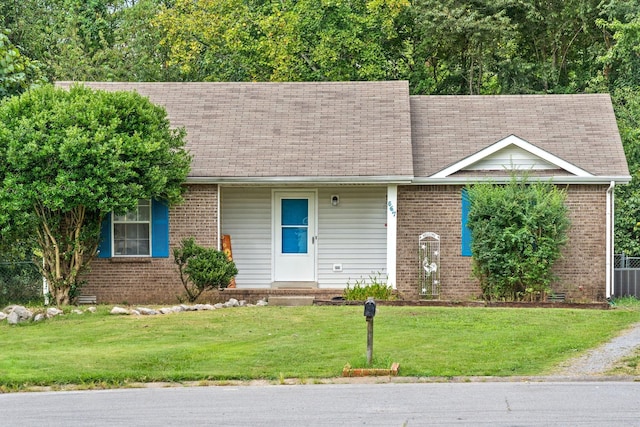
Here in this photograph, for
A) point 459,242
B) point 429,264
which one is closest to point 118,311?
point 429,264

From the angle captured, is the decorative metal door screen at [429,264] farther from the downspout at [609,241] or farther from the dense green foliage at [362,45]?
the dense green foliage at [362,45]

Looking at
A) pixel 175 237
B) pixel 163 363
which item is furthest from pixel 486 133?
pixel 163 363

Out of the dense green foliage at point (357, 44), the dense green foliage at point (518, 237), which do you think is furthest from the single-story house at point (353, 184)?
the dense green foliage at point (357, 44)

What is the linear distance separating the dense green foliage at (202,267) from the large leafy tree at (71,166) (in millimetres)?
1163

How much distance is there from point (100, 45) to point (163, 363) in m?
29.5

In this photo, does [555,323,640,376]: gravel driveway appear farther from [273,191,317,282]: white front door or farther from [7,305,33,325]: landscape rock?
[7,305,33,325]: landscape rock

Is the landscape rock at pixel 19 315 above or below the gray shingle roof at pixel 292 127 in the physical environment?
below

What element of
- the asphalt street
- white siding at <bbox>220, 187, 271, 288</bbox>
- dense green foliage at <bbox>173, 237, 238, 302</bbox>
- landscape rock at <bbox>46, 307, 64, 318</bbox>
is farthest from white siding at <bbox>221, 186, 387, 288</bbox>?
the asphalt street

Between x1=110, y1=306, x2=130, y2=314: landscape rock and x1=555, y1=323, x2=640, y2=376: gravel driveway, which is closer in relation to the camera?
x1=555, y1=323, x2=640, y2=376: gravel driveway

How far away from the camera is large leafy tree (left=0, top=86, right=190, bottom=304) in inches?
792

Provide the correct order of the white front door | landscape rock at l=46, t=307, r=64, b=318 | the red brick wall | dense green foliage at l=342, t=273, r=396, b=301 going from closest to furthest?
landscape rock at l=46, t=307, r=64, b=318
dense green foliage at l=342, t=273, r=396, b=301
the red brick wall
the white front door

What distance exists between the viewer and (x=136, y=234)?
2327 centimetres

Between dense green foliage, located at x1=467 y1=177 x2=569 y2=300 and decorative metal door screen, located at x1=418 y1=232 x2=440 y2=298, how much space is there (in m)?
1.28

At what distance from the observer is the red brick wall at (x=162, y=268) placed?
23.0 meters
